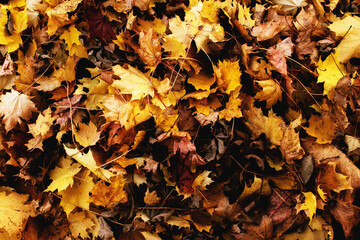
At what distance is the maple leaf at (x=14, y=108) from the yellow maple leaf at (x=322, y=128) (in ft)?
5.32

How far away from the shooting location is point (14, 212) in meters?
1.38

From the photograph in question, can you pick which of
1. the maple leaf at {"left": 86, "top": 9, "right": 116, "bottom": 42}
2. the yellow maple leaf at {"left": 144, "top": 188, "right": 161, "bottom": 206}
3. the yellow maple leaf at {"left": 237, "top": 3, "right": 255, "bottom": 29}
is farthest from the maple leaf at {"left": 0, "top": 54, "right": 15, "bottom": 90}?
the yellow maple leaf at {"left": 237, "top": 3, "right": 255, "bottom": 29}

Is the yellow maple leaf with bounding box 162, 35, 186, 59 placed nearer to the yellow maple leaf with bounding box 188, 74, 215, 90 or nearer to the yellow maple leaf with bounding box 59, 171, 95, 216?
the yellow maple leaf with bounding box 188, 74, 215, 90

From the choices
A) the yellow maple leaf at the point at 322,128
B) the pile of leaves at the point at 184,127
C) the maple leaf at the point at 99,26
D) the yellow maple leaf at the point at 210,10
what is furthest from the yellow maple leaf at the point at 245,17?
the maple leaf at the point at 99,26

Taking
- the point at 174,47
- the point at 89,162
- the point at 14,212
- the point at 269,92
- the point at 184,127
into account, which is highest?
the point at 174,47

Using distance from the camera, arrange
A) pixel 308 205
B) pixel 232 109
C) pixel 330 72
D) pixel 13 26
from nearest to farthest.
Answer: pixel 308 205
pixel 232 109
pixel 330 72
pixel 13 26

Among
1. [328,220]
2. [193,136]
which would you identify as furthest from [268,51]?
[328,220]

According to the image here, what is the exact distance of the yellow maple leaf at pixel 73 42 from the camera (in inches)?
60.8

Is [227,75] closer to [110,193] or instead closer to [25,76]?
[110,193]

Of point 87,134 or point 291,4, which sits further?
point 291,4

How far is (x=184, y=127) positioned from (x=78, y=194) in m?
0.71

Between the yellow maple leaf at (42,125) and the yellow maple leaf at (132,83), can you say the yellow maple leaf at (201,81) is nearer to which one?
the yellow maple leaf at (132,83)

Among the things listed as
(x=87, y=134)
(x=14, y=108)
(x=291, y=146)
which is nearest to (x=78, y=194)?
(x=87, y=134)

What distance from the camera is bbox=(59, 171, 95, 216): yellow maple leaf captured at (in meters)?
1.40
